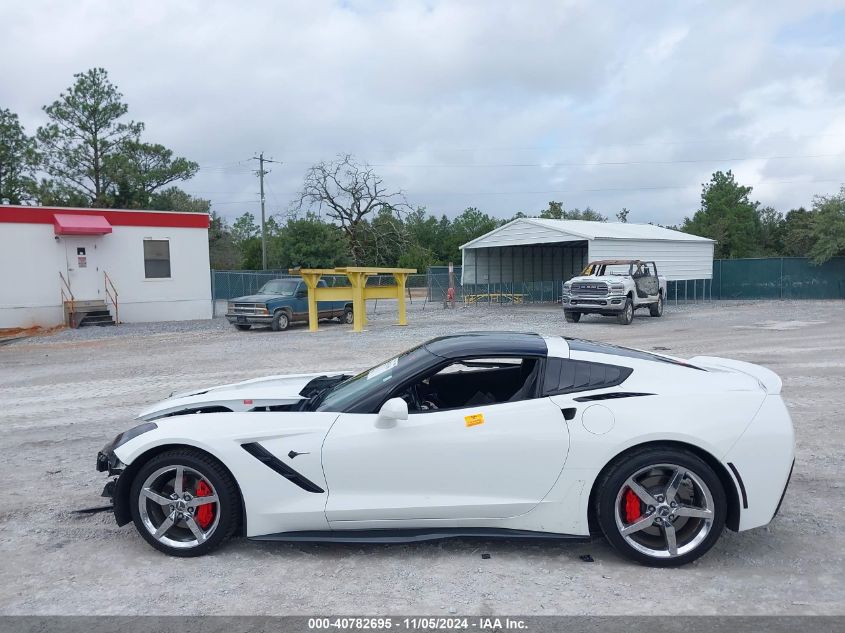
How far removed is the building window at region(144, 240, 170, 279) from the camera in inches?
949

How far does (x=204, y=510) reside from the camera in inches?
166

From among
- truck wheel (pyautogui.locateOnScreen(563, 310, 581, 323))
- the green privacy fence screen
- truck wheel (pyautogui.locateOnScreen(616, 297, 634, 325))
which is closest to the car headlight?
truck wheel (pyautogui.locateOnScreen(616, 297, 634, 325))

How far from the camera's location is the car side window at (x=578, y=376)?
13.7ft

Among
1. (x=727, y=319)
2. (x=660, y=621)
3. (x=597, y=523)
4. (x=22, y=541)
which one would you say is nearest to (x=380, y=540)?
(x=597, y=523)

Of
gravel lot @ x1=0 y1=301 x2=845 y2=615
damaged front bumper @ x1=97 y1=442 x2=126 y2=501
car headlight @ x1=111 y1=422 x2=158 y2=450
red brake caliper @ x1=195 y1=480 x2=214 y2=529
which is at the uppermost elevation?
car headlight @ x1=111 y1=422 x2=158 y2=450

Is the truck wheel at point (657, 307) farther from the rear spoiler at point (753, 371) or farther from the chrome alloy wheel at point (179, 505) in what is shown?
the chrome alloy wheel at point (179, 505)

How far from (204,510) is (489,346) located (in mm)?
2008

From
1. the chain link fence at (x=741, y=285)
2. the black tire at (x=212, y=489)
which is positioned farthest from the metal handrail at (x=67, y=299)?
the black tire at (x=212, y=489)

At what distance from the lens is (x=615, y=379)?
4.23 meters

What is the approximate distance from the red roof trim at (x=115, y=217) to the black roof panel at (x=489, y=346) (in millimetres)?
21178

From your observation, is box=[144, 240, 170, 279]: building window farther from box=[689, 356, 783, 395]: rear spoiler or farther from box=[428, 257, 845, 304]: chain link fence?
box=[689, 356, 783, 395]: rear spoiler

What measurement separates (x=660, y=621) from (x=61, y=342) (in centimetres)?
1829

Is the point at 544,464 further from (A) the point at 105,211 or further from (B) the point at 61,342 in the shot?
(A) the point at 105,211

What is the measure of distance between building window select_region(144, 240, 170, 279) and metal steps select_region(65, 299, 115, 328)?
194 cm
